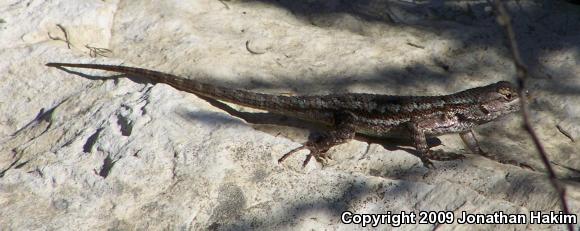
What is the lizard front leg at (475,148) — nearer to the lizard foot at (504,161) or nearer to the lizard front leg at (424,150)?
the lizard foot at (504,161)

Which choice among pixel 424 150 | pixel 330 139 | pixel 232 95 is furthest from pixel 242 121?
pixel 424 150

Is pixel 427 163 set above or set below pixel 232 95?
above

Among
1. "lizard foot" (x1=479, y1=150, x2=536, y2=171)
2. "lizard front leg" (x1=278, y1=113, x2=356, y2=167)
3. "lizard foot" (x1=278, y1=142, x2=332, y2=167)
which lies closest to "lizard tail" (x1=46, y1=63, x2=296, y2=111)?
"lizard front leg" (x1=278, y1=113, x2=356, y2=167)

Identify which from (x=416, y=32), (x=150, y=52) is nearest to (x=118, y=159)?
(x=150, y=52)

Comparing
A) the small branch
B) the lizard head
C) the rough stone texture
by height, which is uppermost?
the lizard head

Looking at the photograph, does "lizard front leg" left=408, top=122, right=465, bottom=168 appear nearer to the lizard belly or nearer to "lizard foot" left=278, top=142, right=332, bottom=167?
the lizard belly

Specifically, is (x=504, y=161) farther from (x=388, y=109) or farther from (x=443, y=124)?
(x=388, y=109)

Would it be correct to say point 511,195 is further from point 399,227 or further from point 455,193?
point 399,227
